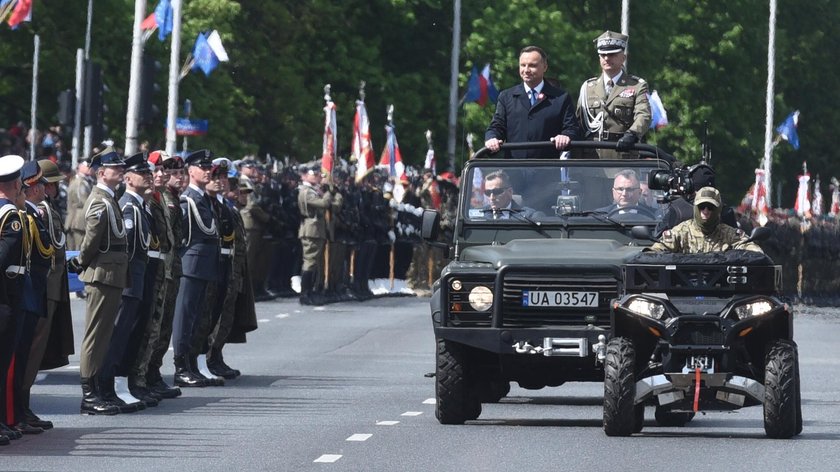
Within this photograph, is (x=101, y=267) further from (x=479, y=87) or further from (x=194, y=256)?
(x=479, y=87)

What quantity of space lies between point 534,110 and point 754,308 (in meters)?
3.68

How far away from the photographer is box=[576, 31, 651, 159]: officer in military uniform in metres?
18.7

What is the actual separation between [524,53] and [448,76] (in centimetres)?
5152

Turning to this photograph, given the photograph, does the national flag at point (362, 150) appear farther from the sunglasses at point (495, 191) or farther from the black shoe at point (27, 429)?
the black shoe at point (27, 429)

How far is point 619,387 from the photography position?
1572 cm

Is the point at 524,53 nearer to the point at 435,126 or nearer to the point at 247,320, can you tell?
the point at 247,320

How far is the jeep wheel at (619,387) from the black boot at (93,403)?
3850 millimetres

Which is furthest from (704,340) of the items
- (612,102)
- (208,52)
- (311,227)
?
(208,52)

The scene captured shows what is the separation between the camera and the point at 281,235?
121 feet

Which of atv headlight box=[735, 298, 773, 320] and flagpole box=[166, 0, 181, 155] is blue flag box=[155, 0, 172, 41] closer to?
flagpole box=[166, 0, 181, 155]

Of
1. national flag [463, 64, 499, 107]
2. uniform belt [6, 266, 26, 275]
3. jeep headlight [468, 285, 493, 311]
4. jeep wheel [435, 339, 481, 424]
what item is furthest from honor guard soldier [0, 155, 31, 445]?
national flag [463, 64, 499, 107]

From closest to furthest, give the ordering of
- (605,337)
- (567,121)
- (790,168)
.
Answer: (605,337) → (567,121) → (790,168)

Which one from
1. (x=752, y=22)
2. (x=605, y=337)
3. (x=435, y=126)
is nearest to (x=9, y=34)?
(x=435, y=126)

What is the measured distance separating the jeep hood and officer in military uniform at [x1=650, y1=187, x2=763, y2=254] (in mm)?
390
